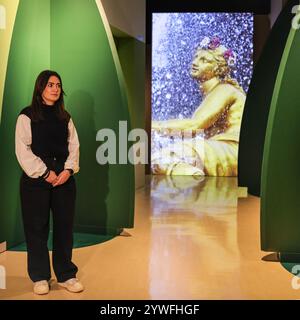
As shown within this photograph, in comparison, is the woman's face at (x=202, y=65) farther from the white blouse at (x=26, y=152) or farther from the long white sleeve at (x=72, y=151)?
the white blouse at (x=26, y=152)

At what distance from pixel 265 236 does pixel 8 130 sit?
2380 mm

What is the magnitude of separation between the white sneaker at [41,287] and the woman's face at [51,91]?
1.17 meters

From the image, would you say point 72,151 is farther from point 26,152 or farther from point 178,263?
point 178,263

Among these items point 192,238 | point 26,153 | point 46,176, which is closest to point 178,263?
point 192,238

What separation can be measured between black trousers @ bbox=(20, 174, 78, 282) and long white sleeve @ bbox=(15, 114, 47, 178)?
8cm

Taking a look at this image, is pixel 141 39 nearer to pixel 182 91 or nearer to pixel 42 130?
pixel 182 91

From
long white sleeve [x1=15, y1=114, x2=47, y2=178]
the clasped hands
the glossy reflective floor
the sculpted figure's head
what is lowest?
the glossy reflective floor

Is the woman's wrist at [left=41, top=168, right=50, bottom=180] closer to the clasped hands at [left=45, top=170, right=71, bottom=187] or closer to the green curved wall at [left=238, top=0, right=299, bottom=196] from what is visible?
the clasped hands at [left=45, top=170, right=71, bottom=187]

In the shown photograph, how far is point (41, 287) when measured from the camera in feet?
11.0

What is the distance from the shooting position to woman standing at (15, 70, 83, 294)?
322cm

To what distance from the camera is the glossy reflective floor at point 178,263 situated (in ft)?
11.3

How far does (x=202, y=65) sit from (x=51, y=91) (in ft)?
26.8

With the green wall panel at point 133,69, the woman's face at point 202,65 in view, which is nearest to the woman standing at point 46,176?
the green wall panel at point 133,69

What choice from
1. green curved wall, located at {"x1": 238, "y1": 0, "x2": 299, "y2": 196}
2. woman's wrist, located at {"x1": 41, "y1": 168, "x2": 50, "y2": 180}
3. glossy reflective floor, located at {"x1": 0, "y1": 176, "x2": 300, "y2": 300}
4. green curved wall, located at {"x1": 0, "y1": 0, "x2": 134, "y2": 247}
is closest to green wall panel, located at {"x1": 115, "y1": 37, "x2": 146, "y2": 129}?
green curved wall, located at {"x1": 238, "y1": 0, "x2": 299, "y2": 196}
